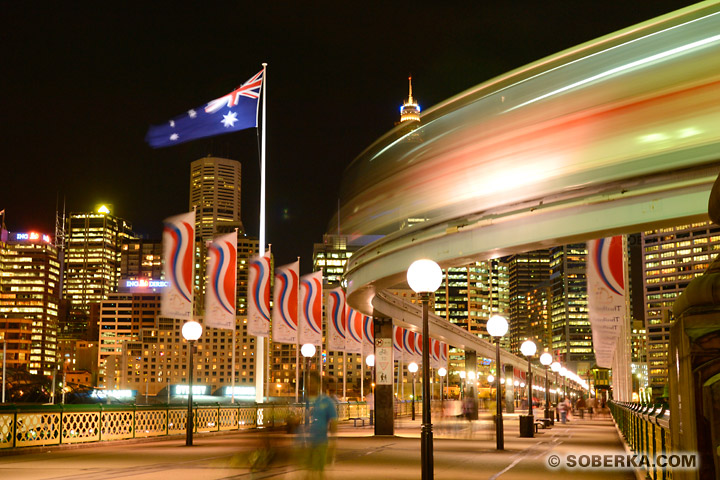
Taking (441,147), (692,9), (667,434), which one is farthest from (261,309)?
(667,434)

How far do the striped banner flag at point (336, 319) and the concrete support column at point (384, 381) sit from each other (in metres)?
5.94

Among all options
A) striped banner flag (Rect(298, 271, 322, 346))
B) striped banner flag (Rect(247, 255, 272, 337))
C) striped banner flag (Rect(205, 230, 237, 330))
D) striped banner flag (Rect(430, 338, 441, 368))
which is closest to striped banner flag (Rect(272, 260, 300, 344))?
striped banner flag (Rect(247, 255, 272, 337))

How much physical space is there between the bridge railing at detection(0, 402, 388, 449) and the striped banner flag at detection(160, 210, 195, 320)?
3678mm

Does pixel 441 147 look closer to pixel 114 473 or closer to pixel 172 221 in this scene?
pixel 114 473

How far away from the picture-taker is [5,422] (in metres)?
21.4

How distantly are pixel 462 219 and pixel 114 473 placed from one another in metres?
9.69

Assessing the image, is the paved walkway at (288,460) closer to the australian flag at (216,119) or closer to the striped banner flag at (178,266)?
the striped banner flag at (178,266)

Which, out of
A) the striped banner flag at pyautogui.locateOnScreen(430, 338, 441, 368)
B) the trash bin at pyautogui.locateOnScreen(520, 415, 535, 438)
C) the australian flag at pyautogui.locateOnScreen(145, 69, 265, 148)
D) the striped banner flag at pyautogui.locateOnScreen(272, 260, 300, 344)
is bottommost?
the trash bin at pyautogui.locateOnScreen(520, 415, 535, 438)

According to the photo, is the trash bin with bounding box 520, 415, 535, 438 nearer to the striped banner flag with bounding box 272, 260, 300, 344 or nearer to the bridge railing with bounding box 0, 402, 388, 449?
the bridge railing with bounding box 0, 402, 388, 449

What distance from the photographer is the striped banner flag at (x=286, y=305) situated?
119ft

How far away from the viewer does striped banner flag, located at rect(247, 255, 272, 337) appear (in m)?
35.9

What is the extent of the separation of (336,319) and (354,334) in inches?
79.9

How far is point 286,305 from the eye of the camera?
36.8 metres

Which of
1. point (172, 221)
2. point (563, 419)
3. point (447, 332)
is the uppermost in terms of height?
point (172, 221)
